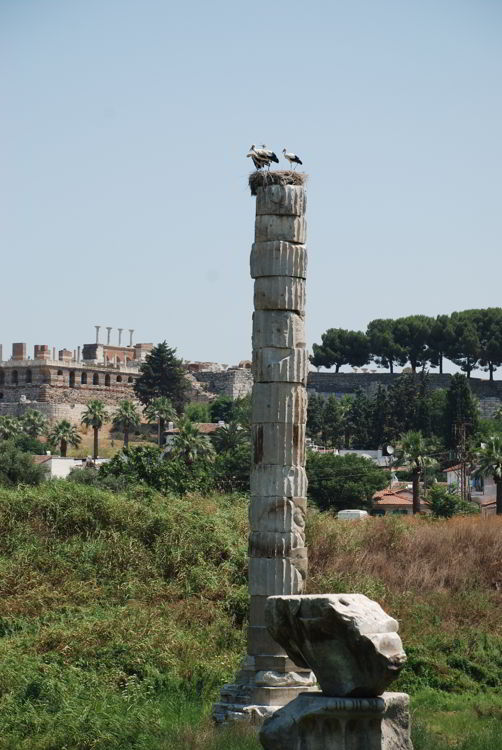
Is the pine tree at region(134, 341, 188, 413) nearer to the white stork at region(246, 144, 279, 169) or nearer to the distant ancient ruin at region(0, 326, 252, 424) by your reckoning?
the distant ancient ruin at region(0, 326, 252, 424)

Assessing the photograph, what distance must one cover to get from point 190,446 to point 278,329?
39819 millimetres

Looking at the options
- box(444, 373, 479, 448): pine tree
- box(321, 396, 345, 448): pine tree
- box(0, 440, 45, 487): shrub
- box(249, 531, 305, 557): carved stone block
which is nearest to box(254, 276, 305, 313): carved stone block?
box(249, 531, 305, 557): carved stone block

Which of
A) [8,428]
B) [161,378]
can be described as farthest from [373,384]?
[8,428]

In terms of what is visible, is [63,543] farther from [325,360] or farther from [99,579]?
[325,360]

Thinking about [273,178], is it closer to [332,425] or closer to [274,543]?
[274,543]

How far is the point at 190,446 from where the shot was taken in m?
58.2

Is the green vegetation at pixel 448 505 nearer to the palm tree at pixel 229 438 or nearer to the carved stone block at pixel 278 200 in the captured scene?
the palm tree at pixel 229 438

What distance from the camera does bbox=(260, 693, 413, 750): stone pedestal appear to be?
10.7m

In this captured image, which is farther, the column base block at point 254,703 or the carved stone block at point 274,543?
the carved stone block at point 274,543

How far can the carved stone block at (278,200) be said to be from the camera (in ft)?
61.5

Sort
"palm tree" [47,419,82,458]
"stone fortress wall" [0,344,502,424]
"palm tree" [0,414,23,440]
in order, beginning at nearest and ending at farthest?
"palm tree" [47,419,82,458]
"palm tree" [0,414,23,440]
"stone fortress wall" [0,344,502,424]

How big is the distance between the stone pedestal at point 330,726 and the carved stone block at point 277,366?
26.4 feet

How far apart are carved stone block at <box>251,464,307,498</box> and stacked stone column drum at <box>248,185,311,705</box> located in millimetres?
12

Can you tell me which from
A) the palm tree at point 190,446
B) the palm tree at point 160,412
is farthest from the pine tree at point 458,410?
the palm tree at point 190,446
